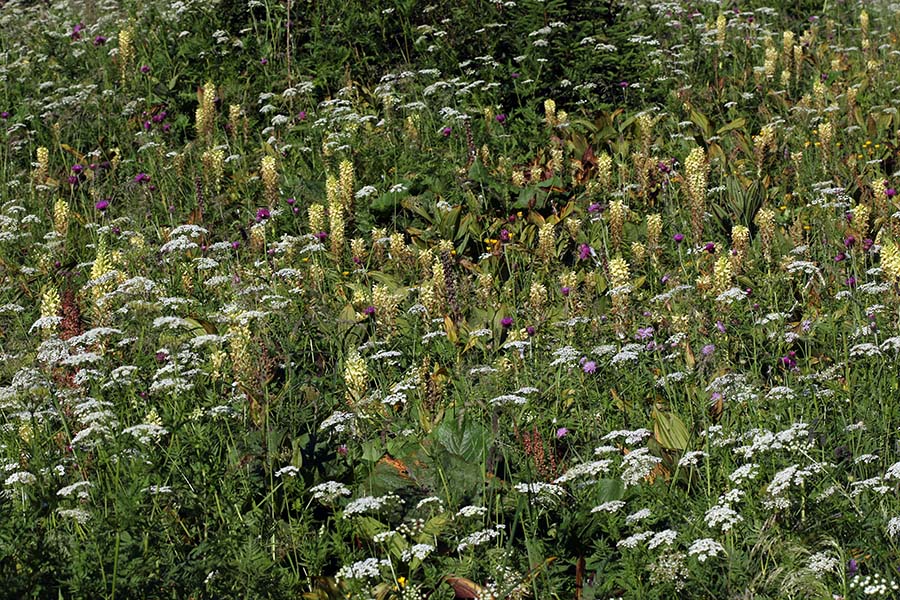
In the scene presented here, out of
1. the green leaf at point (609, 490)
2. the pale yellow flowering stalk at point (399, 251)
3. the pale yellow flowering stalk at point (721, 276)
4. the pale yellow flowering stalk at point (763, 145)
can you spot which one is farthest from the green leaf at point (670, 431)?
the pale yellow flowering stalk at point (763, 145)

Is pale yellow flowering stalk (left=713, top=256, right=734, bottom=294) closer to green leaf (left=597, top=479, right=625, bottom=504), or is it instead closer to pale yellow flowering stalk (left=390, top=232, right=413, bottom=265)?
green leaf (left=597, top=479, right=625, bottom=504)

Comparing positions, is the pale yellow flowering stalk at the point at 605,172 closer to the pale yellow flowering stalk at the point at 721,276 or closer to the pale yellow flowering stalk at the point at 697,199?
the pale yellow flowering stalk at the point at 697,199

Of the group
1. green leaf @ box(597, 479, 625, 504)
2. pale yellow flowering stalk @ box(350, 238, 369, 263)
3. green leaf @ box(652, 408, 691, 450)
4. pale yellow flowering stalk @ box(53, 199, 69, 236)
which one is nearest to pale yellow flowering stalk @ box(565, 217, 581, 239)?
pale yellow flowering stalk @ box(350, 238, 369, 263)

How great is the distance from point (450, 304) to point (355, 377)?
64 cm

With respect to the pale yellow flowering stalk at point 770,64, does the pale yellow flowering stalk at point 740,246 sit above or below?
below

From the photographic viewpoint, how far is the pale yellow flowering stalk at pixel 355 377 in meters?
3.90

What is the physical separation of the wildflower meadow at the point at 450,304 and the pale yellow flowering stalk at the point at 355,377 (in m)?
0.01

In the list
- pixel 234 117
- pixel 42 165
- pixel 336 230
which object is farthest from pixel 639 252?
pixel 42 165

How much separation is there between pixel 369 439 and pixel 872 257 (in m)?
2.63

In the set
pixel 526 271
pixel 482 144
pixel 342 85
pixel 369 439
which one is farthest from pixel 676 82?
pixel 369 439

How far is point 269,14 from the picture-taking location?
26.5 ft

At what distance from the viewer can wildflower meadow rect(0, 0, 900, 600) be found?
305 cm

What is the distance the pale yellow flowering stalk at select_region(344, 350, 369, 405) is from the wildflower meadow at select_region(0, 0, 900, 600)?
13 mm

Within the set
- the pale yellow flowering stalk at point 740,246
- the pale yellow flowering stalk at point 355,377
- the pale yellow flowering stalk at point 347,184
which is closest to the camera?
the pale yellow flowering stalk at point 355,377
